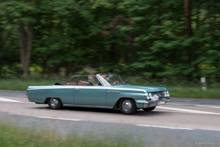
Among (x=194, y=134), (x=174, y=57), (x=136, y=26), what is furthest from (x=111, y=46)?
(x=194, y=134)

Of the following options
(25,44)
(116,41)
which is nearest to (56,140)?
(116,41)

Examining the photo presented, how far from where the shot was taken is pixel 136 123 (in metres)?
8.89

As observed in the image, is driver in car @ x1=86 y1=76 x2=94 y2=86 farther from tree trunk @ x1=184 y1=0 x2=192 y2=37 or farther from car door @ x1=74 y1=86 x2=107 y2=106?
tree trunk @ x1=184 y1=0 x2=192 y2=37

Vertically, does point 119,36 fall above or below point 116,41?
above

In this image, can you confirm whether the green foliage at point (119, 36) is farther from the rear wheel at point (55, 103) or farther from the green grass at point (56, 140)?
the green grass at point (56, 140)

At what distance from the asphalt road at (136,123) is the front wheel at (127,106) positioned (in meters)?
0.20

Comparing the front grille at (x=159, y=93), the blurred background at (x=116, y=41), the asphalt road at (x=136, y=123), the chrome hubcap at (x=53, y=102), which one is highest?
the blurred background at (x=116, y=41)

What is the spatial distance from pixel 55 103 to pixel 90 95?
5.46 feet

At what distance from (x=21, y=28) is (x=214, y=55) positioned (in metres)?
16.3

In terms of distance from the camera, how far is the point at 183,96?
16969mm

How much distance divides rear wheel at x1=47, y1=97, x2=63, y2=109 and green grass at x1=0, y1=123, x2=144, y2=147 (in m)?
5.45

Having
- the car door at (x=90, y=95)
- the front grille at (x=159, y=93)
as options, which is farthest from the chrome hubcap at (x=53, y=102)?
the front grille at (x=159, y=93)

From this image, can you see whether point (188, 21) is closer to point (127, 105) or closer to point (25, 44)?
point (25, 44)

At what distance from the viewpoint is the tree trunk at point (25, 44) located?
1129 inches
